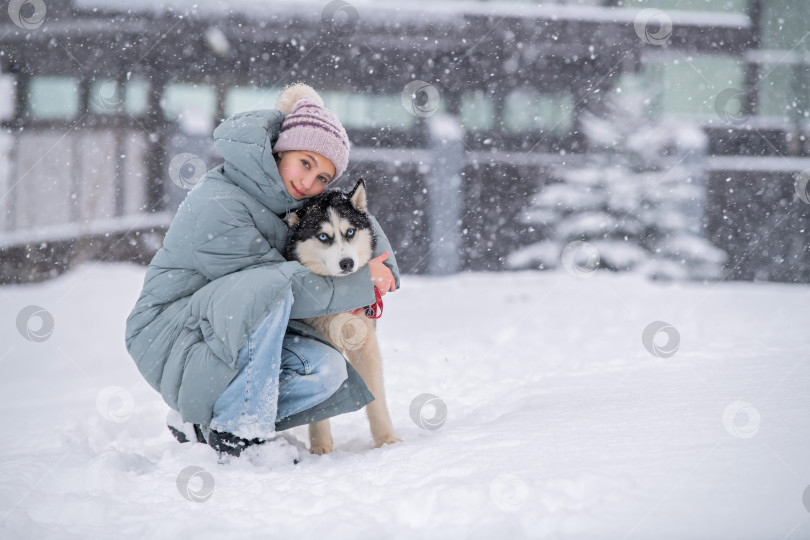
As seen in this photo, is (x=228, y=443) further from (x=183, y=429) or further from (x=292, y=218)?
(x=292, y=218)

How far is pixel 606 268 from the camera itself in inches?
376

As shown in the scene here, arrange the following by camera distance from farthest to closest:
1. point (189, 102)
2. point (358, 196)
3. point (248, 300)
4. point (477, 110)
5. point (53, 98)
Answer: point (477, 110), point (189, 102), point (53, 98), point (358, 196), point (248, 300)

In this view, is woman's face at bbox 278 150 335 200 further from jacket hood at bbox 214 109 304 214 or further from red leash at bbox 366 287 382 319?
red leash at bbox 366 287 382 319

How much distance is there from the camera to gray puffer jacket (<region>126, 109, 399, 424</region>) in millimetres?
2219

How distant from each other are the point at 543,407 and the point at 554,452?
0.86 m

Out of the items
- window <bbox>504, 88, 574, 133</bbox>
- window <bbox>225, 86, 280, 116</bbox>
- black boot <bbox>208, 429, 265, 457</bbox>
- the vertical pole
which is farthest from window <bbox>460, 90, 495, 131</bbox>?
black boot <bbox>208, 429, 265, 457</bbox>

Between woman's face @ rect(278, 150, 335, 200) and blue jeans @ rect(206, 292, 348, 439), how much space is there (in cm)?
59

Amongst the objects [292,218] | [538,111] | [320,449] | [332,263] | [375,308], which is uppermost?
[538,111]

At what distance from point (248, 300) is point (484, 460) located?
105cm

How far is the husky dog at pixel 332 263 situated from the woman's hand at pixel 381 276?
67mm

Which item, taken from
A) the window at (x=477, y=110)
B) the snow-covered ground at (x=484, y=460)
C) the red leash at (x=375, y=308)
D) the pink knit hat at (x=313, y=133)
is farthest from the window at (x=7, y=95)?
the red leash at (x=375, y=308)

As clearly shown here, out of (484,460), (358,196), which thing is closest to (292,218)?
(358,196)

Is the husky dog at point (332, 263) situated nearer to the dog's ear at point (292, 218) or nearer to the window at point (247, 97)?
the dog's ear at point (292, 218)

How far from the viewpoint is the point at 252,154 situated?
2.38 metres
